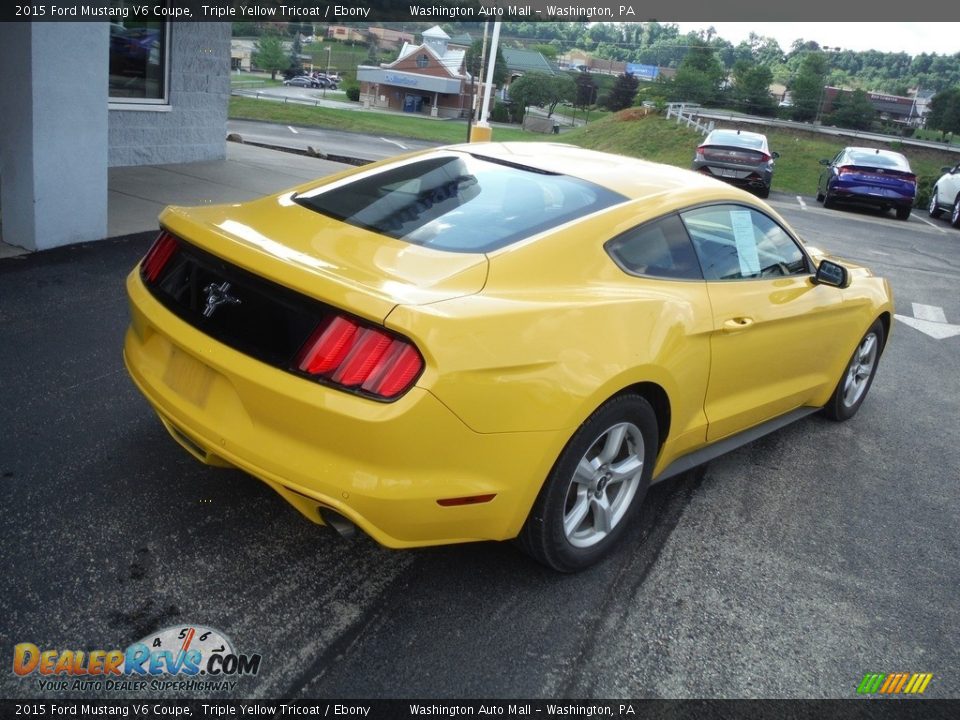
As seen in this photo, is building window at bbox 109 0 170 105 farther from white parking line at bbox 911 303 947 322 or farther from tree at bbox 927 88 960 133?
tree at bbox 927 88 960 133

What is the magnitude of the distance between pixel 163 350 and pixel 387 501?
3.72ft

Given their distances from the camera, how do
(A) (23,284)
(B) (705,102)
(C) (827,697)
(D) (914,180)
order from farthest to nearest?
(B) (705,102) < (D) (914,180) < (A) (23,284) < (C) (827,697)

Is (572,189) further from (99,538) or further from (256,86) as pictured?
(256,86)

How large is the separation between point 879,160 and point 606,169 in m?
18.3

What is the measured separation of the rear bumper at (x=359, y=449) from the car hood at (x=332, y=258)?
29cm

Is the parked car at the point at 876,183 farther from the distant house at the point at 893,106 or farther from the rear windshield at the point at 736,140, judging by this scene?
the distant house at the point at 893,106

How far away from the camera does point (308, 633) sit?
279 centimetres

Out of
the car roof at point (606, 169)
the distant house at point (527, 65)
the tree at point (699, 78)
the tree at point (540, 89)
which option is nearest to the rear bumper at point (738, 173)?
the car roof at point (606, 169)

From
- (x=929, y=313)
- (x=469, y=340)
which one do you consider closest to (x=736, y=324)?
(x=469, y=340)

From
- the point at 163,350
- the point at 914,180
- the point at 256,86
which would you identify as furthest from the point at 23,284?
the point at 256,86

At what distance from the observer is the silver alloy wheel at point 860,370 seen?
5.29m

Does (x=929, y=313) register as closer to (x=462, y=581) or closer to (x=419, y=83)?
(x=462, y=581)

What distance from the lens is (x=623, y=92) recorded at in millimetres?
55938

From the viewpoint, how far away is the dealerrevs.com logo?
2475 mm
